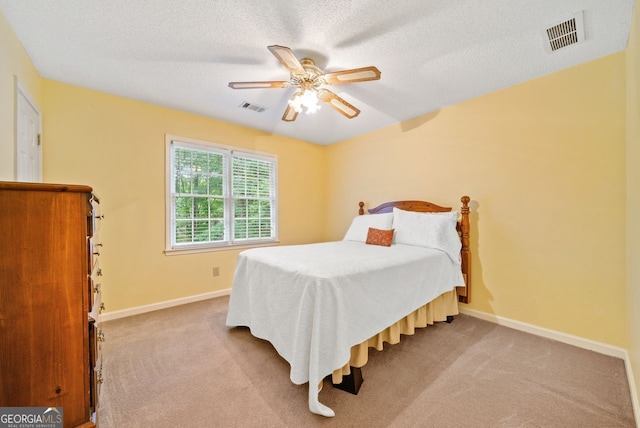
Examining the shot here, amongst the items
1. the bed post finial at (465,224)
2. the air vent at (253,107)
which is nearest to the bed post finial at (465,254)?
the bed post finial at (465,224)

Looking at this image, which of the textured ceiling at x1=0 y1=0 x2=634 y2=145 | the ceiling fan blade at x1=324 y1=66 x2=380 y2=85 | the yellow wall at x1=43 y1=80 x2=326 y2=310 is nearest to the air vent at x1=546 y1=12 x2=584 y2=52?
the textured ceiling at x1=0 y1=0 x2=634 y2=145

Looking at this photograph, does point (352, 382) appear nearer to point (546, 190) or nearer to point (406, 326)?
point (406, 326)

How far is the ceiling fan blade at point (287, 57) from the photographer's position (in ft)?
5.04

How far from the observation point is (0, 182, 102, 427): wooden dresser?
878 mm

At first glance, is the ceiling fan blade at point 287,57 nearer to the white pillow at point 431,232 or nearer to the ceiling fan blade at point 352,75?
the ceiling fan blade at point 352,75

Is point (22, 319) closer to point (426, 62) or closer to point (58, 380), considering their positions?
point (58, 380)

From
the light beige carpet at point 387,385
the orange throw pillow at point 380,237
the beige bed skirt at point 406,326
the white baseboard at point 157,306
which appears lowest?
the light beige carpet at point 387,385

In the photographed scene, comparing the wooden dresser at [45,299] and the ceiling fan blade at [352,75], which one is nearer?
the wooden dresser at [45,299]

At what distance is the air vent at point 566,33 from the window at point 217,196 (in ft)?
11.0

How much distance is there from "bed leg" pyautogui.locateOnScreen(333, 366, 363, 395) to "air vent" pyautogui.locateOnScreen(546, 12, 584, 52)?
9.03 ft

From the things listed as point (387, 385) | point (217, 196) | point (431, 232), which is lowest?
point (387, 385)

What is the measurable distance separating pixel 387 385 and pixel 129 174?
3.33 m

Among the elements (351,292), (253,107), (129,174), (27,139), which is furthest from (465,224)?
(27,139)

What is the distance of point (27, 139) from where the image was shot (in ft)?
6.74
